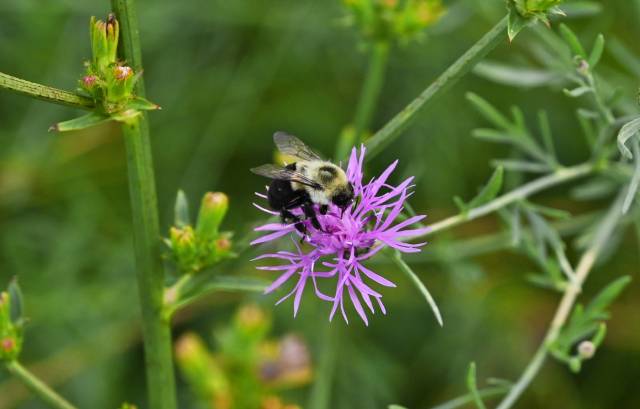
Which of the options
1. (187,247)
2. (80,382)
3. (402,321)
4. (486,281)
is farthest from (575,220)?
(80,382)

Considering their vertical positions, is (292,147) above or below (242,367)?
above

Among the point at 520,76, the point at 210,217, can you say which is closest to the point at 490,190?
the point at 210,217

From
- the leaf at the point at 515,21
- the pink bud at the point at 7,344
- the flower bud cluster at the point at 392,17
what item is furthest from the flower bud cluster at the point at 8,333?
the flower bud cluster at the point at 392,17

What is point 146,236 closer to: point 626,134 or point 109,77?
point 109,77

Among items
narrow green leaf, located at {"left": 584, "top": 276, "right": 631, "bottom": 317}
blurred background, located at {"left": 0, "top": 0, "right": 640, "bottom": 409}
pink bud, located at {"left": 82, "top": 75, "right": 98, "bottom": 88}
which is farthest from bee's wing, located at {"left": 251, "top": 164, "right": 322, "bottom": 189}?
blurred background, located at {"left": 0, "top": 0, "right": 640, "bottom": 409}

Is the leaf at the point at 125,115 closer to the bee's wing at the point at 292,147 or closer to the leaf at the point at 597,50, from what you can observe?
the bee's wing at the point at 292,147

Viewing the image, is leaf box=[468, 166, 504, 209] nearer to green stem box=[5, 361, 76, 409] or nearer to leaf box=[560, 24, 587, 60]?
leaf box=[560, 24, 587, 60]

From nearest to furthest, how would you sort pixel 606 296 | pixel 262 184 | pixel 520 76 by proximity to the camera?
1. pixel 606 296
2. pixel 520 76
3. pixel 262 184
